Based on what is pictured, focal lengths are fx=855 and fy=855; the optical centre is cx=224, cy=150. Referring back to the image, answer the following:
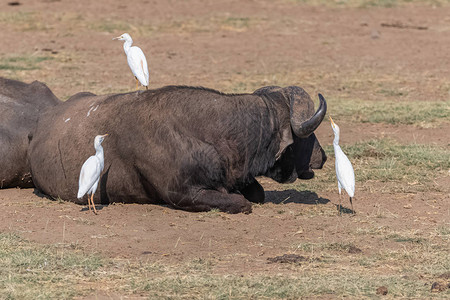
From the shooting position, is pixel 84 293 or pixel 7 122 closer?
pixel 84 293

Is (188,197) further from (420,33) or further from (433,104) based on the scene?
(420,33)

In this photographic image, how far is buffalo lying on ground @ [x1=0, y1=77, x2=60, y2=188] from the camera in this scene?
8992 mm

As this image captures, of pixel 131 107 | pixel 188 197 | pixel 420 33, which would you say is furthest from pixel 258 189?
pixel 420 33

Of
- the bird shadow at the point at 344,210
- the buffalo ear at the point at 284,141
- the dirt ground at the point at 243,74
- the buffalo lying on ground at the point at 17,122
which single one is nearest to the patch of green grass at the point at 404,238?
the dirt ground at the point at 243,74

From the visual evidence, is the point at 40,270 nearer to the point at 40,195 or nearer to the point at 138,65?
the point at 40,195

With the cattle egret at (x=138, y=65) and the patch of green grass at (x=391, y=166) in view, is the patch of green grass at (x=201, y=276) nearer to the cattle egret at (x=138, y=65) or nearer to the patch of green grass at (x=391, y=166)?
the patch of green grass at (x=391, y=166)

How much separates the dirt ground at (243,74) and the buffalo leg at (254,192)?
0.16 m

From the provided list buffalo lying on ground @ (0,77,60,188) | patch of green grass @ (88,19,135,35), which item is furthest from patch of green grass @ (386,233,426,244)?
patch of green grass @ (88,19,135,35)

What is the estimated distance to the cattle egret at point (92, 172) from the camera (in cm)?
759

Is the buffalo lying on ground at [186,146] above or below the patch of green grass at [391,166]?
above

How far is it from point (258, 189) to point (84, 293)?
3.01 m

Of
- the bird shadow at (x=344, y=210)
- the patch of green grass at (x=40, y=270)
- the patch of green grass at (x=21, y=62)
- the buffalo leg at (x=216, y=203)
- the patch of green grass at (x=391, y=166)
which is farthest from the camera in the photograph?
the patch of green grass at (x=21, y=62)

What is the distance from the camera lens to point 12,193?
8859 mm

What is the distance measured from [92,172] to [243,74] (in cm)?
819
